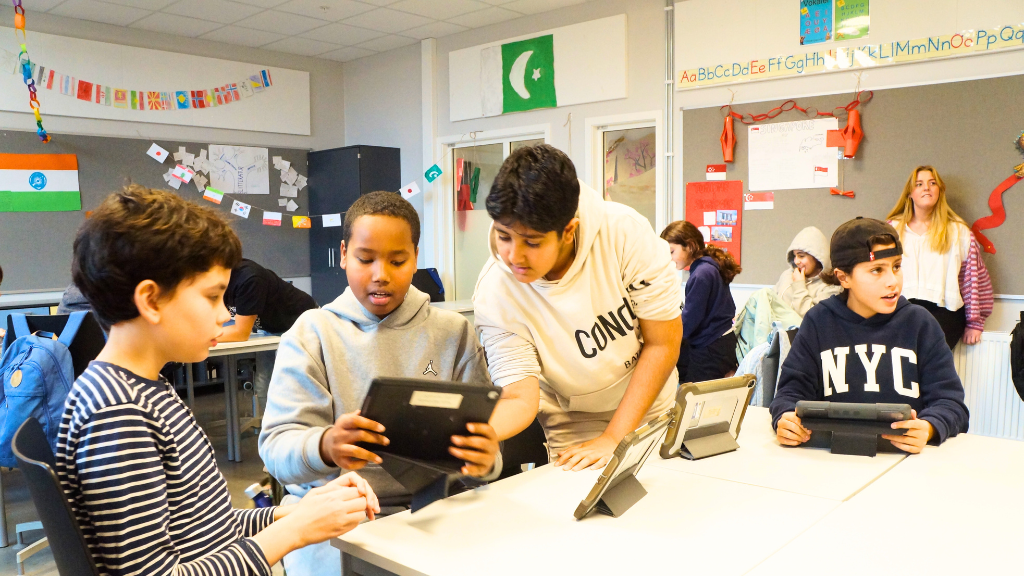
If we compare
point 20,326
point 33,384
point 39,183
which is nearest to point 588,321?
point 33,384

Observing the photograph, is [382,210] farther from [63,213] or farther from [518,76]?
[63,213]

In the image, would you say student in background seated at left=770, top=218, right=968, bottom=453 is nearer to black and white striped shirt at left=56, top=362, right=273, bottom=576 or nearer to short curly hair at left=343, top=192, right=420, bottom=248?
short curly hair at left=343, top=192, right=420, bottom=248

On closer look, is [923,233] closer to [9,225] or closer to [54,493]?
[54,493]

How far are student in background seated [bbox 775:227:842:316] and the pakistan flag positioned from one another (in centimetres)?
219

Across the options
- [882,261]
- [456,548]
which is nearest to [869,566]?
[456,548]

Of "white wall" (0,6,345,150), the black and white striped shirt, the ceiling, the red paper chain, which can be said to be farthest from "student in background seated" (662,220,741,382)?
"white wall" (0,6,345,150)

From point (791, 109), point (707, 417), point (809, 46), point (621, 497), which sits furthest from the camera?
point (791, 109)

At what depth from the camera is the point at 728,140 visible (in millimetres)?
4566

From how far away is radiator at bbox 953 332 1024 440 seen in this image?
358cm

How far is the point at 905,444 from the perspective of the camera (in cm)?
159

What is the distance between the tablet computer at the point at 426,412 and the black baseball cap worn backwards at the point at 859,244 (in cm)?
113

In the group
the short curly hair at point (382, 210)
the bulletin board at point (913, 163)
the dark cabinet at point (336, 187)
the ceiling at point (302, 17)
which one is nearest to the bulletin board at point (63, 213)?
the dark cabinet at point (336, 187)

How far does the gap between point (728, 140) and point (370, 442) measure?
12.9 feet

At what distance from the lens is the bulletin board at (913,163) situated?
3.73 metres
